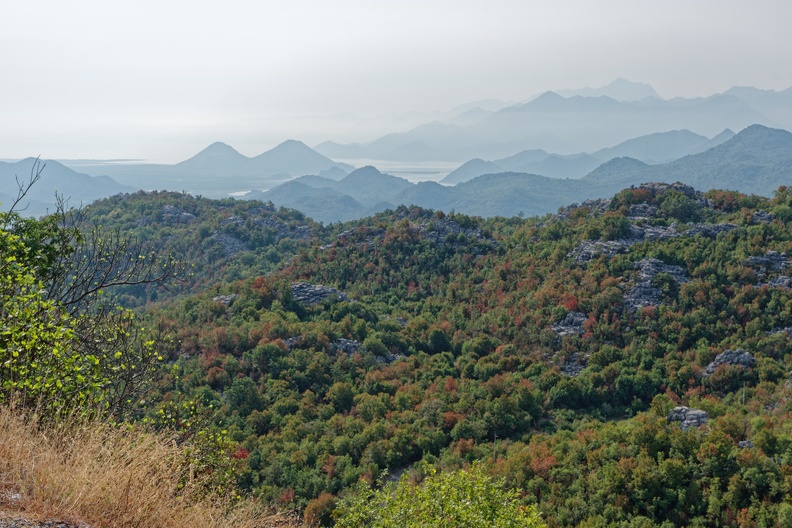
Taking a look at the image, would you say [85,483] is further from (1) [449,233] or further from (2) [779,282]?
(1) [449,233]

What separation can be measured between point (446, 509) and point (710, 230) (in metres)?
66.8

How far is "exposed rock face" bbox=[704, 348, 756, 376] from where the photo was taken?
4328 cm

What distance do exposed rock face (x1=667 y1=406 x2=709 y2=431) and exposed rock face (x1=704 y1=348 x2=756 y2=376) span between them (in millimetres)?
11711

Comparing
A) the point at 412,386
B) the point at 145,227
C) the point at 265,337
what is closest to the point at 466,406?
the point at 412,386

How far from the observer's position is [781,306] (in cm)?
4888


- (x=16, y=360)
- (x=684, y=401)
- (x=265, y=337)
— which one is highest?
(x=16, y=360)

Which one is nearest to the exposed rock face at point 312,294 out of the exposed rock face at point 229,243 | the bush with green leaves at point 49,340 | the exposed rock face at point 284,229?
the bush with green leaves at point 49,340

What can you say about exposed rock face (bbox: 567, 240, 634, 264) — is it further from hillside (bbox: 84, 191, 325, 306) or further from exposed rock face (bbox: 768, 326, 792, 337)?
hillside (bbox: 84, 191, 325, 306)

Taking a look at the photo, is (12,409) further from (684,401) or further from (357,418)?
(684,401)

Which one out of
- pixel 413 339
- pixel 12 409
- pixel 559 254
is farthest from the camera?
pixel 559 254

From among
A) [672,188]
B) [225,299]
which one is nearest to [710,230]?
[672,188]

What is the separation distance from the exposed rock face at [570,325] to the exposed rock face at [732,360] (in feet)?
41.5

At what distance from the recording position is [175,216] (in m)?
126

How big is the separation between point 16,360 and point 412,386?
129 ft
